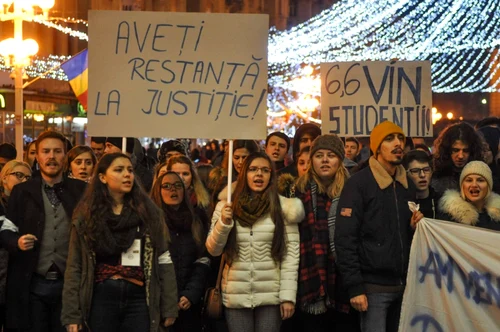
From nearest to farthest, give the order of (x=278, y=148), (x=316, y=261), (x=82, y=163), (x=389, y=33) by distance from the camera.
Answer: (x=316, y=261) → (x=82, y=163) → (x=278, y=148) → (x=389, y=33)

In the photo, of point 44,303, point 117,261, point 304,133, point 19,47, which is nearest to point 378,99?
point 304,133

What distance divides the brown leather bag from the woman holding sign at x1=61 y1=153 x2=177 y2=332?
1.91 feet

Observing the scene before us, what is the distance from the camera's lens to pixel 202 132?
6.73 meters

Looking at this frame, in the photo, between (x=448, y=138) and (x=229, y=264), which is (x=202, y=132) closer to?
(x=229, y=264)

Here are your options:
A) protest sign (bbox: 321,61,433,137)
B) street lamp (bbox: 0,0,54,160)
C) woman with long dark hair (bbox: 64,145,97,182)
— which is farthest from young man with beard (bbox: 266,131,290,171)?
street lamp (bbox: 0,0,54,160)

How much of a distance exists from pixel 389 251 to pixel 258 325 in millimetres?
1089

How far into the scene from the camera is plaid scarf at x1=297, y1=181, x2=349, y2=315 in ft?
21.9

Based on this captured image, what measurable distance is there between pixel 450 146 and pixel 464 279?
1.83 metres

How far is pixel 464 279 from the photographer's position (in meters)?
6.04

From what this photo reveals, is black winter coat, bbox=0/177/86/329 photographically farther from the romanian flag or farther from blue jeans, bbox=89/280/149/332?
the romanian flag

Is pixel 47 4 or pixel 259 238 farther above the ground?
pixel 47 4

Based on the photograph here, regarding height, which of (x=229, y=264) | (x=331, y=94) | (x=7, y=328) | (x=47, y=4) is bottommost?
(x=7, y=328)

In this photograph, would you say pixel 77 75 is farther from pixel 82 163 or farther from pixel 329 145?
pixel 329 145

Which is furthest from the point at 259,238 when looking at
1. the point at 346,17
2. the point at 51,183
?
the point at 346,17
